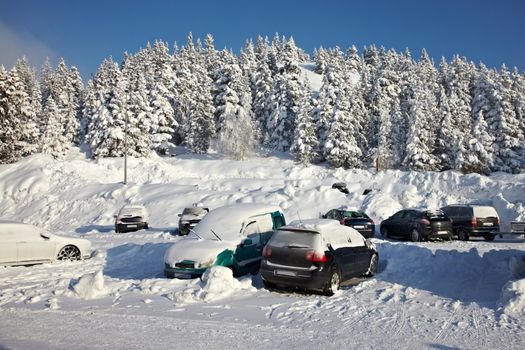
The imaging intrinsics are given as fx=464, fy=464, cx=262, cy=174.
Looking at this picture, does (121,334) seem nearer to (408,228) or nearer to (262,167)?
(408,228)

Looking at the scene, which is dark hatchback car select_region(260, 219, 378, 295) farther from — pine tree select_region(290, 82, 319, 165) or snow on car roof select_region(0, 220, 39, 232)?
pine tree select_region(290, 82, 319, 165)

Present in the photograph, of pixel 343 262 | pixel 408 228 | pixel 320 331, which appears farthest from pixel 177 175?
pixel 320 331

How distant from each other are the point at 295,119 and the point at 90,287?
173 ft

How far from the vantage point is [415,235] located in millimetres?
19984

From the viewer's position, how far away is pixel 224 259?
37.2 ft

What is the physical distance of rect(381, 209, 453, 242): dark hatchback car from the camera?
19531 mm

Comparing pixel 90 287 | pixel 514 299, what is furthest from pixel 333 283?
pixel 90 287

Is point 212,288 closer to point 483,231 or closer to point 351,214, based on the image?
point 351,214

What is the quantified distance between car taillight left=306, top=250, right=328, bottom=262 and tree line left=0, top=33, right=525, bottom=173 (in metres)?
43.2

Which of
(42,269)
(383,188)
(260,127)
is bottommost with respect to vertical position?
(42,269)

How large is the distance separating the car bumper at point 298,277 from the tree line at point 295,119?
142ft

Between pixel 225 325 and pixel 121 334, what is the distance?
1.61 meters

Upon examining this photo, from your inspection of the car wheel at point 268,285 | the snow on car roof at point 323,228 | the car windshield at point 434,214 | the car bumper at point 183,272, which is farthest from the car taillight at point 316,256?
the car windshield at point 434,214

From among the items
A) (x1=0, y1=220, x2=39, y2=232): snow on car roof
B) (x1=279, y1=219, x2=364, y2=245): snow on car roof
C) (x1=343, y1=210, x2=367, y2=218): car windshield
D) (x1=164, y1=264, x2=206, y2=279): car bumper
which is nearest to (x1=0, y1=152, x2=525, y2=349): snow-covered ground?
(x1=164, y1=264, x2=206, y2=279): car bumper
